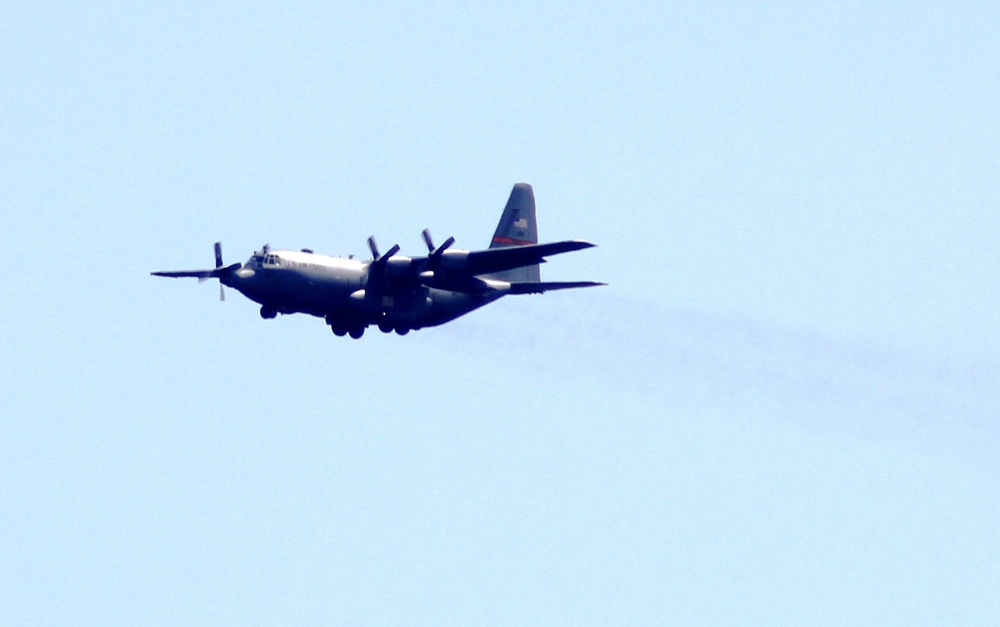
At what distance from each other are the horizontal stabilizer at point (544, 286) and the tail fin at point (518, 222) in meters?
3.16

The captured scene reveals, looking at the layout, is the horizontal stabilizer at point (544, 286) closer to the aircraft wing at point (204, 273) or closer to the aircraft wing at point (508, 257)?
the aircraft wing at point (508, 257)

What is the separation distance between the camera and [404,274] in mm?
49438

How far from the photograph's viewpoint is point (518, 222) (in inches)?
2148

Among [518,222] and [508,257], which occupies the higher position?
[518,222]

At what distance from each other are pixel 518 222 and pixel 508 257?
22.5ft

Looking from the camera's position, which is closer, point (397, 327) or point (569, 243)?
point (569, 243)

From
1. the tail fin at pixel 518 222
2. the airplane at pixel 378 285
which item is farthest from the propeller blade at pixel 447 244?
the tail fin at pixel 518 222

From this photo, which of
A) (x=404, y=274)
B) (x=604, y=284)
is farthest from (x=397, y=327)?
(x=604, y=284)

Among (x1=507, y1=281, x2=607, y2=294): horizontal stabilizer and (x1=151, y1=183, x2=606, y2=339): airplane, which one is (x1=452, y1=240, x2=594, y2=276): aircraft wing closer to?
(x1=151, y1=183, x2=606, y2=339): airplane

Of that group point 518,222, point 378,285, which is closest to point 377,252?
point 378,285

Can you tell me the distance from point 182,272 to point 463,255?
1051cm

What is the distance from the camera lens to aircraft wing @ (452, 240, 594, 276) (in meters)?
45.8

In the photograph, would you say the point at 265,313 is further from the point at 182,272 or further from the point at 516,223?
the point at 516,223

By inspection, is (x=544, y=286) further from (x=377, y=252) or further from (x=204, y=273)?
(x=204, y=273)
